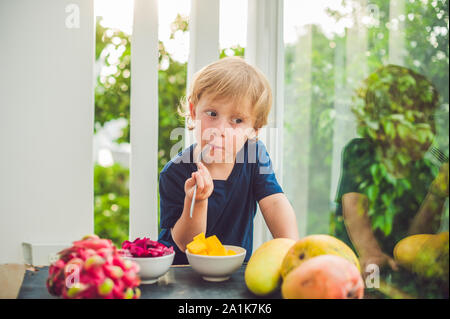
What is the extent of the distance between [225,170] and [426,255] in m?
0.75

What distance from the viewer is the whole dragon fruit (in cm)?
58

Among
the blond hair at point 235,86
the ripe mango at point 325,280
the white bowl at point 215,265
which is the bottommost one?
the white bowl at point 215,265

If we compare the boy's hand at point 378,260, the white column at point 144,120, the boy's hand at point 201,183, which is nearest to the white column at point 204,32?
the white column at point 144,120

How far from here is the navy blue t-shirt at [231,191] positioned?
1.21 m

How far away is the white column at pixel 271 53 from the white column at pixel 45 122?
63 cm

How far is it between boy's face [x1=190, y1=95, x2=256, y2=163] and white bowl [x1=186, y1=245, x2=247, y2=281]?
1.38 ft

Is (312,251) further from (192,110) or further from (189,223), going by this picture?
(192,110)

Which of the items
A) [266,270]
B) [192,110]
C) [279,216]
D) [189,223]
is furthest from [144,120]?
[266,270]

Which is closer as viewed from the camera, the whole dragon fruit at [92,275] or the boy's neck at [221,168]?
the whole dragon fruit at [92,275]

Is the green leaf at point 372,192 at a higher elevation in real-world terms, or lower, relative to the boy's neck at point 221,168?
higher

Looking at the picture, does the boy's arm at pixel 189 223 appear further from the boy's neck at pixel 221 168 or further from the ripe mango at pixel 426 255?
the ripe mango at pixel 426 255

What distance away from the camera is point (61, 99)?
1.24m

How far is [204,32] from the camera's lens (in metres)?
1.33
